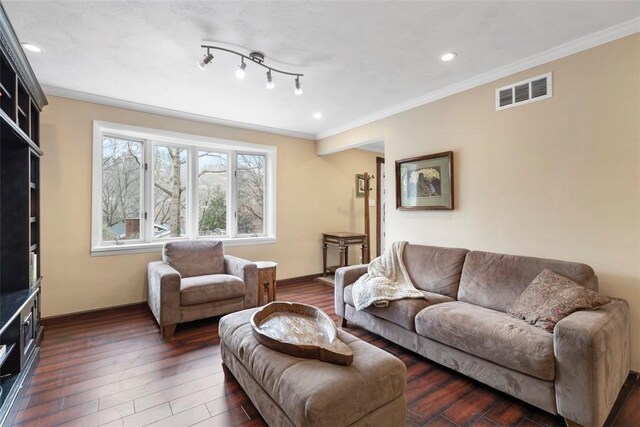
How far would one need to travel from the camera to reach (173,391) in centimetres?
202

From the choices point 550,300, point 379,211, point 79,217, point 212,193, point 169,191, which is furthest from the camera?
point 379,211

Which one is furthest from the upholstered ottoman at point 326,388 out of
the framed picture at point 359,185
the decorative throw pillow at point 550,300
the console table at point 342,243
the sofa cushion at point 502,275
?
the framed picture at point 359,185

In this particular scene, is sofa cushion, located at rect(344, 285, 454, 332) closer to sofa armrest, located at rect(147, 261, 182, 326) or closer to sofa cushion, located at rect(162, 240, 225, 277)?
sofa armrest, located at rect(147, 261, 182, 326)

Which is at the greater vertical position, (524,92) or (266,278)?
(524,92)

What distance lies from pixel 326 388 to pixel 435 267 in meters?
1.93


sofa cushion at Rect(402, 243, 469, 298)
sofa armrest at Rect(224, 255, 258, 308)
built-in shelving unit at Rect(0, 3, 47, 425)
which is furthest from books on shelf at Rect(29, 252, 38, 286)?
sofa cushion at Rect(402, 243, 469, 298)

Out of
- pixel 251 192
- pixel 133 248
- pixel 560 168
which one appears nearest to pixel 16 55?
pixel 133 248

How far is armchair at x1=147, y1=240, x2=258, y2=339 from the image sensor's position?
286 cm

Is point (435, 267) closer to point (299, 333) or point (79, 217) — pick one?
point (299, 333)

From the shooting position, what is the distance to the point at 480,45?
7.67ft

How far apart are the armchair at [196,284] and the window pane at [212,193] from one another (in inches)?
26.1

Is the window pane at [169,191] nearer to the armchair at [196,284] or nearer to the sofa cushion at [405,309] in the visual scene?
the armchair at [196,284]

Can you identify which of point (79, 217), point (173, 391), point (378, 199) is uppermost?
point (378, 199)

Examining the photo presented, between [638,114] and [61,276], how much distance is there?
5310mm
